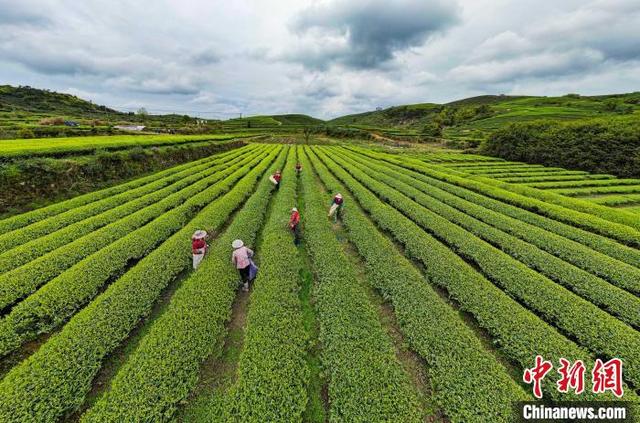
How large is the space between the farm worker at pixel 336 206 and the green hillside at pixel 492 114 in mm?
67957

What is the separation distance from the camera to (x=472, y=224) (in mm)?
12898

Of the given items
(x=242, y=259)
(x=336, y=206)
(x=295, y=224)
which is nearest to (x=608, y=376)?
(x=242, y=259)

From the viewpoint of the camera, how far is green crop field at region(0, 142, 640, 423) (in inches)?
180

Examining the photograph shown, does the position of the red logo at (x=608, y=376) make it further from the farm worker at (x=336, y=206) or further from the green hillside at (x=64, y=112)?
the green hillside at (x=64, y=112)

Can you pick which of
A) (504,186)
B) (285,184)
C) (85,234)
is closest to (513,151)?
(504,186)

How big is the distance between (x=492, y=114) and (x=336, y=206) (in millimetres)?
117806

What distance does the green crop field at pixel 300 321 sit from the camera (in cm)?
458

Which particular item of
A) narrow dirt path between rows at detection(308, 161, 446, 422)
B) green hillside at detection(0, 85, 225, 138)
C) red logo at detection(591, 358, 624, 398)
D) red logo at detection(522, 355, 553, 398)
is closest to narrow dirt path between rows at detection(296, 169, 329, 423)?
narrow dirt path between rows at detection(308, 161, 446, 422)

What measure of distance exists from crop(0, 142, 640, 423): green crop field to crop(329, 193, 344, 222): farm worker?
5.37 ft

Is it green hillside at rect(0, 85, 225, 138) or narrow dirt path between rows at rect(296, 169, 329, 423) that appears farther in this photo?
green hillside at rect(0, 85, 225, 138)

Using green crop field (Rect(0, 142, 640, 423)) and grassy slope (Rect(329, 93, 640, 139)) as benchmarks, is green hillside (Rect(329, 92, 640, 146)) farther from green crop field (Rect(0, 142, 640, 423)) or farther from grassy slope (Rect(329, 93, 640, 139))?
green crop field (Rect(0, 142, 640, 423))

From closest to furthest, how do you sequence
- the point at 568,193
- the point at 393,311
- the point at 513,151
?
1. the point at 393,311
2. the point at 568,193
3. the point at 513,151

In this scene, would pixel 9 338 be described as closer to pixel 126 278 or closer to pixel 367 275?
pixel 126 278

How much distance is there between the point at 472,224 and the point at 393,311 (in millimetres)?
8425
